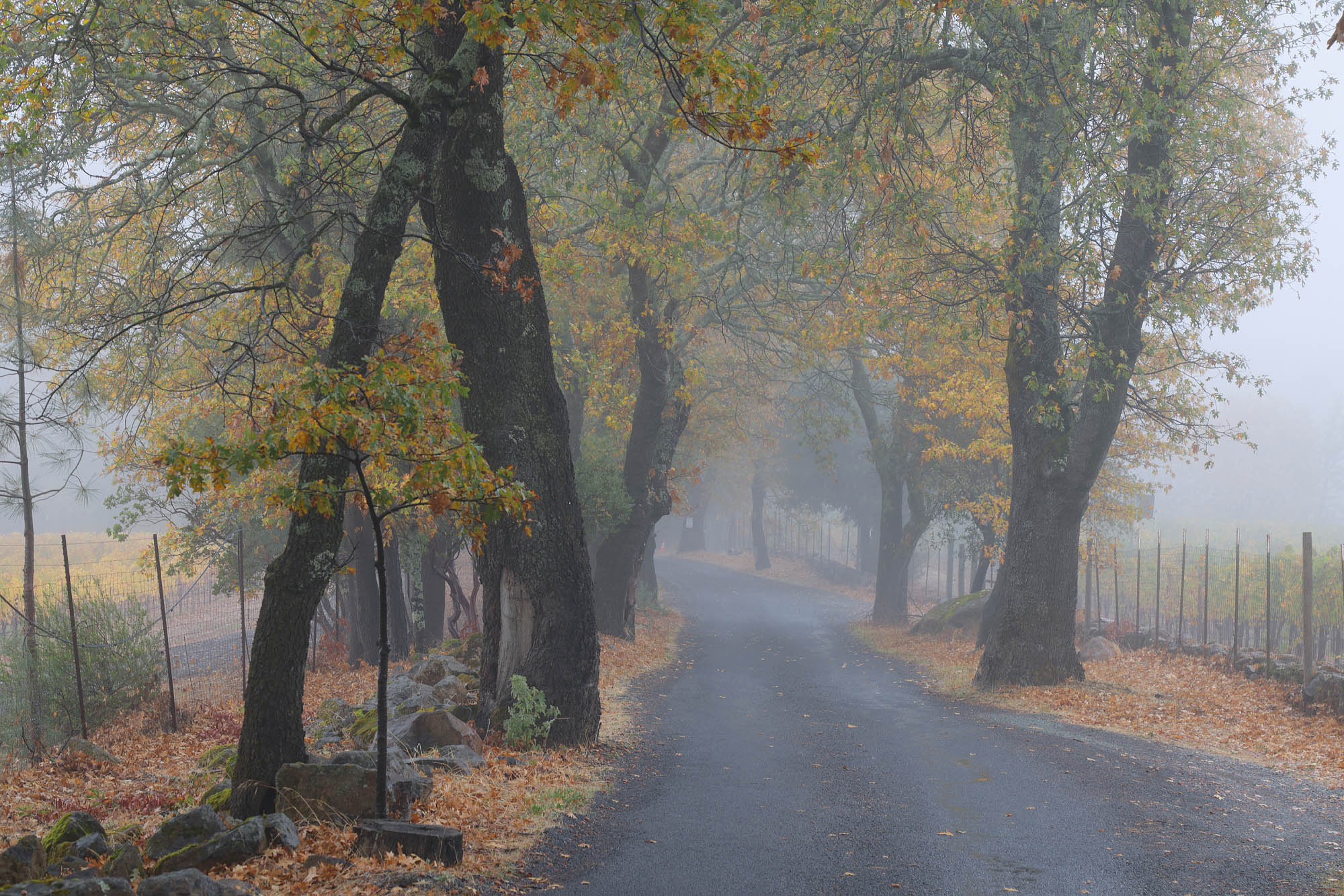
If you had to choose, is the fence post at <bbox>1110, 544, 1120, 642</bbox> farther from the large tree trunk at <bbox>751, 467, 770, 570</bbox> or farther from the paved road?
the large tree trunk at <bbox>751, 467, 770, 570</bbox>

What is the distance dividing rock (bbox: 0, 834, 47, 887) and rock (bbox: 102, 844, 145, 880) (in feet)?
1.19

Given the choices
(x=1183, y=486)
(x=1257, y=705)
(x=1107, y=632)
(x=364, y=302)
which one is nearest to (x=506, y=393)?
(x=364, y=302)

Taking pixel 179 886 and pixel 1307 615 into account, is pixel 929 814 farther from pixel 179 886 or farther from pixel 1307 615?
pixel 1307 615

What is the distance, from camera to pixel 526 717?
31.2ft

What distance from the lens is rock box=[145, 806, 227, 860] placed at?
19.1 ft

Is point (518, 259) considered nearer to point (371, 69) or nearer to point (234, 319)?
point (371, 69)

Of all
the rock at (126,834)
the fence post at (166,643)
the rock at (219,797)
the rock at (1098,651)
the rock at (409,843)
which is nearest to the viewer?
the rock at (409,843)

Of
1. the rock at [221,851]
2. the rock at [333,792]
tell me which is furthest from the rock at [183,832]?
the rock at [333,792]

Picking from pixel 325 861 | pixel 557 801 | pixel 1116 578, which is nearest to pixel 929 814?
pixel 557 801

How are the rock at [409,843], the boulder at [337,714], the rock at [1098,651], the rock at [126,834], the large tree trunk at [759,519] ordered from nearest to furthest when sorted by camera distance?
the rock at [409,843] < the rock at [126,834] < the boulder at [337,714] < the rock at [1098,651] < the large tree trunk at [759,519]

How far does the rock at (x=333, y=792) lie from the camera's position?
21.9 feet

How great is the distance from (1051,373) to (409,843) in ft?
40.8

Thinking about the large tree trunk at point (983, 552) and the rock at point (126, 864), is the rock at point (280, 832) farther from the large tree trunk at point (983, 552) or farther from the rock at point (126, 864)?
the large tree trunk at point (983, 552)

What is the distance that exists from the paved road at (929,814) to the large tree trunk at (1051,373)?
9.13 feet
